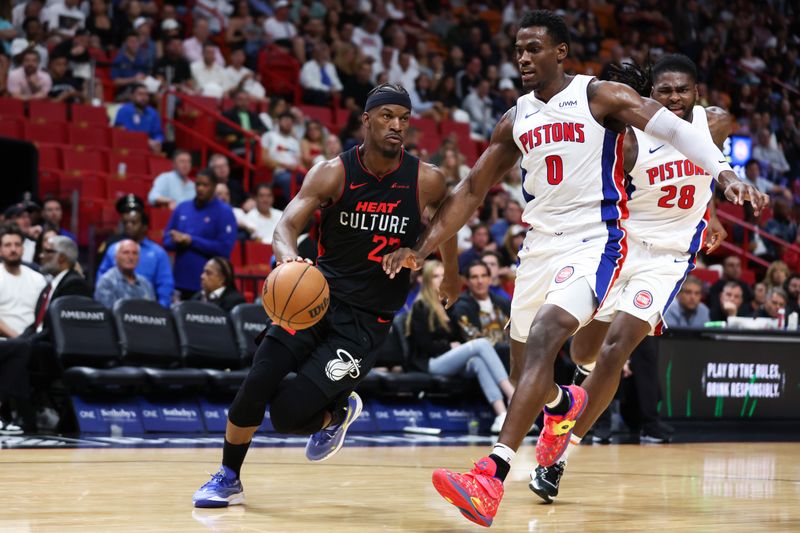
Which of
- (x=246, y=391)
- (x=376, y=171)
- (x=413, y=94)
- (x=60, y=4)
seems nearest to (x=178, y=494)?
(x=246, y=391)

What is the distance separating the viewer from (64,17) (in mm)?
14594

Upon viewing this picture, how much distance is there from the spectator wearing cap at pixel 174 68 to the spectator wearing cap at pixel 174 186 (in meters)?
2.55

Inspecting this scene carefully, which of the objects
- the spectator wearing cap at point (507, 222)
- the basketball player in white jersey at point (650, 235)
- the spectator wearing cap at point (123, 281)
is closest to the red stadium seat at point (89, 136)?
the spectator wearing cap at point (123, 281)

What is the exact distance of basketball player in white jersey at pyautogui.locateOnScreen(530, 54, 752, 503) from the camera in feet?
19.2

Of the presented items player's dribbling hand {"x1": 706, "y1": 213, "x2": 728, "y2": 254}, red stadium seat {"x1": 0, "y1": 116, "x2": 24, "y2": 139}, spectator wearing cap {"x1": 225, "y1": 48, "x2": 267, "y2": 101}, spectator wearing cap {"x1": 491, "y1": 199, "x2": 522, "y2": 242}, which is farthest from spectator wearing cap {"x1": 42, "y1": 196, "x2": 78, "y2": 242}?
player's dribbling hand {"x1": 706, "y1": 213, "x2": 728, "y2": 254}

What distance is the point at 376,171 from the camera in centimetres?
545

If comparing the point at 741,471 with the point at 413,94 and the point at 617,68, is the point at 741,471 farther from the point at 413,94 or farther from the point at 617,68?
the point at 413,94

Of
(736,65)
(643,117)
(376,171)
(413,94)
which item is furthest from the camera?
(736,65)

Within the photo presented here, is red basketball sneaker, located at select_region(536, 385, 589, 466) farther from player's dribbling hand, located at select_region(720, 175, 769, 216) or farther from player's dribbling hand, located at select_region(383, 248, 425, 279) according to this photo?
player's dribbling hand, located at select_region(720, 175, 769, 216)

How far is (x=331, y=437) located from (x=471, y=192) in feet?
4.55

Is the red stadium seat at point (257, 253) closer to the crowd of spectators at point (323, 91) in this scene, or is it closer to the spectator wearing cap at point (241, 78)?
the crowd of spectators at point (323, 91)

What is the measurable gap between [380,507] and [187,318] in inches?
198

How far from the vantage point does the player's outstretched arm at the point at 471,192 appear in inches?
207

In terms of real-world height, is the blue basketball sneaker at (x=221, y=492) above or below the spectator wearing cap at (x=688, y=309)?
above
